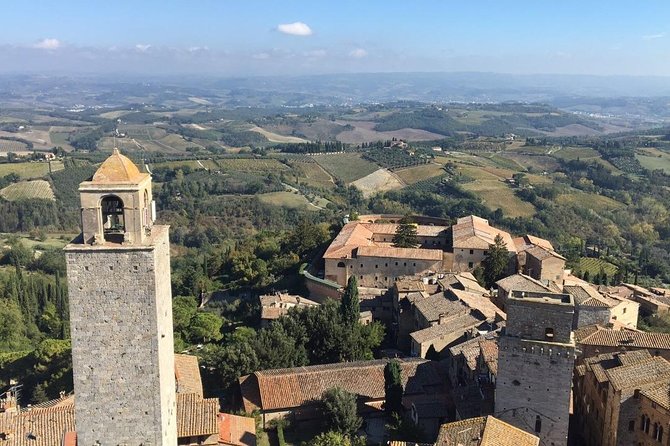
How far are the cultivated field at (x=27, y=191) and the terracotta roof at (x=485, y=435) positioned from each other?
105 metres

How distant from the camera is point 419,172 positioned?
12219cm

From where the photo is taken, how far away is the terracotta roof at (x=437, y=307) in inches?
1400

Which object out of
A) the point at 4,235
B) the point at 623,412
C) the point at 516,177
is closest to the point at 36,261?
the point at 4,235

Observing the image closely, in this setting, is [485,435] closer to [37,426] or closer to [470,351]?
[470,351]

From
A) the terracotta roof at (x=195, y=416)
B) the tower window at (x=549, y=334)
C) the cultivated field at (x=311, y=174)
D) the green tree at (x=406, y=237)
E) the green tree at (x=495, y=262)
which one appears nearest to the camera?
the tower window at (x=549, y=334)

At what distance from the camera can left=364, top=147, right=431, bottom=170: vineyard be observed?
13175cm

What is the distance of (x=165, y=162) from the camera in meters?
139

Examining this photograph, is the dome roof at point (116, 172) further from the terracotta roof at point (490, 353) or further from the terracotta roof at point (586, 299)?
the terracotta roof at point (586, 299)

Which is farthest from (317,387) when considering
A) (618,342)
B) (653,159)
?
(653,159)

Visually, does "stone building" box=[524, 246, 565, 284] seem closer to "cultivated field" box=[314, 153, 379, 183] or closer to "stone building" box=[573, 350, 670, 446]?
"stone building" box=[573, 350, 670, 446]

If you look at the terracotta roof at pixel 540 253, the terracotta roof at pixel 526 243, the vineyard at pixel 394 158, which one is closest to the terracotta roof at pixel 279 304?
the terracotta roof at pixel 540 253

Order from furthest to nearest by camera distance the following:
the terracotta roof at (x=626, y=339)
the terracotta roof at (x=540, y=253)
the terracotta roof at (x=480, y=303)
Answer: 1. the terracotta roof at (x=540, y=253)
2. the terracotta roof at (x=480, y=303)
3. the terracotta roof at (x=626, y=339)

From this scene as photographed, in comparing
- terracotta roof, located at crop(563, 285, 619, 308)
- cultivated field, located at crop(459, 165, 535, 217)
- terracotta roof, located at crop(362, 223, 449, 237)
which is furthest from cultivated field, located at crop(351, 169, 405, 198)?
terracotta roof, located at crop(563, 285, 619, 308)

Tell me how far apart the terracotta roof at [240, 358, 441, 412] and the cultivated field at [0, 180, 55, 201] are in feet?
305
